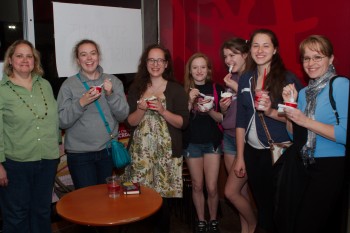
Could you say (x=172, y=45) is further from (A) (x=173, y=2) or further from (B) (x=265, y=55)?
(B) (x=265, y=55)

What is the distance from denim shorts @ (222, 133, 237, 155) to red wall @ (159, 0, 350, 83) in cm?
80

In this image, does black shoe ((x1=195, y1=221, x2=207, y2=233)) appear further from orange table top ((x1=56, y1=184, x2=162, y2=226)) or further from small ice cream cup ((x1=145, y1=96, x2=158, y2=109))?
small ice cream cup ((x1=145, y1=96, x2=158, y2=109))

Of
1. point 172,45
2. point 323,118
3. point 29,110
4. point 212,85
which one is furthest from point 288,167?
point 172,45

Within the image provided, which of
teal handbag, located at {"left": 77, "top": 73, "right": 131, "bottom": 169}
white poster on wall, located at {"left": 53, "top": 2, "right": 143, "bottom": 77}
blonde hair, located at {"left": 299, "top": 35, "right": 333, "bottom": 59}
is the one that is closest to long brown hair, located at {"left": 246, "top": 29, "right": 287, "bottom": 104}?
blonde hair, located at {"left": 299, "top": 35, "right": 333, "bottom": 59}

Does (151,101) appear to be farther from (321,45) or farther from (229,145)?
(321,45)

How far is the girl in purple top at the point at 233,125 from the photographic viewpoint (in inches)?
118

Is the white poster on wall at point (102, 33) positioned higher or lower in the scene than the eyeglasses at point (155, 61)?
higher

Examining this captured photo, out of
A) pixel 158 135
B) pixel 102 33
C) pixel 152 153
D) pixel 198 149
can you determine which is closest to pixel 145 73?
pixel 158 135

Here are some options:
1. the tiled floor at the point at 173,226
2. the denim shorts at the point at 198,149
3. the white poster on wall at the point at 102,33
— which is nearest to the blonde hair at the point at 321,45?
the denim shorts at the point at 198,149

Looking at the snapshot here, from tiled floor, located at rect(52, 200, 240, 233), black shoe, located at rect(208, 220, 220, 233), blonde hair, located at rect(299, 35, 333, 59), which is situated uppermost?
blonde hair, located at rect(299, 35, 333, 59)

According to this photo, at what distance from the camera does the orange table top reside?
7.00 feet

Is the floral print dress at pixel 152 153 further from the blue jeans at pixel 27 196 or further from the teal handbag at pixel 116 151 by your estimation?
the blue jeans at pixel 27 196

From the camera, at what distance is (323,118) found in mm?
2125

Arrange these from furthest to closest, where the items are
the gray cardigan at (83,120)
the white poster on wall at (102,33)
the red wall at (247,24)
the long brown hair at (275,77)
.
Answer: the white poster on wall at (102,33), the red wall at (247,24), the gray cardigan at (83,120), the long brown hair at (275,77)
